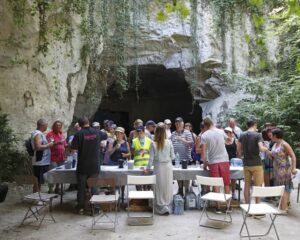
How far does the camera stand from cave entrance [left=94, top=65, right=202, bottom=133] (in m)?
18.5

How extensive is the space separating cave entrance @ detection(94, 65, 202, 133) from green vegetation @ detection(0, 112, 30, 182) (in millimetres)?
9130

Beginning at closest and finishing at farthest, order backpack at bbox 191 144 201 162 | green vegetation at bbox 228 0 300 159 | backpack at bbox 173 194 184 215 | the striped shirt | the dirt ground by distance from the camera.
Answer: the dirt ground → backpack at bbox 173 194 184 215 → the striped shirt → backpack at bbox 191 144 201 162 → green vegetation at bbox 228 0 300 159

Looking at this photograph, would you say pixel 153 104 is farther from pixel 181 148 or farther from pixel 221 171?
pixel 221 171

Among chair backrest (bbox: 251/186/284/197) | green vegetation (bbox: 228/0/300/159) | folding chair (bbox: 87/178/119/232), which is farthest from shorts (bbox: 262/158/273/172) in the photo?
green vegetation (bbox: 228/0/300/159)

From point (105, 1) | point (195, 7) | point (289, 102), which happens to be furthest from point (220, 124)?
point (105, 1)

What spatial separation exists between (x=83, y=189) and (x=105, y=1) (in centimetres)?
627

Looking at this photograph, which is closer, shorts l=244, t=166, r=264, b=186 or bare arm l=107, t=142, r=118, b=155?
shorts l=244, t=166, r=264, b=186

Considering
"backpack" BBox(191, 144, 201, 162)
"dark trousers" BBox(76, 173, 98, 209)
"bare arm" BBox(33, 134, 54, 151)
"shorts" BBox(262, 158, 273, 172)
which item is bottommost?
"dark trousers" BBox(76, 173, 98, 209)

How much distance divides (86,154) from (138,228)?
58.9 inches

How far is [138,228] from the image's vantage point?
5.44m

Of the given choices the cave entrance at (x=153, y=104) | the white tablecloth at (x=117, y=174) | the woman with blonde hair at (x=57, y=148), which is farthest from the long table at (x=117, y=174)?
the cave entrance at (x=153, y=104)

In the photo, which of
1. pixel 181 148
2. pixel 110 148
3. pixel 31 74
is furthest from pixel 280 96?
pixel 31 74

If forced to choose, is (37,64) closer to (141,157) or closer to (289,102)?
(141,157)

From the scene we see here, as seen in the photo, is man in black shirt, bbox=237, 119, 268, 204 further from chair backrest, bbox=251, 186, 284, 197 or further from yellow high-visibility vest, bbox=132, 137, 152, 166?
yellow high-visibility vest, bbox=132, 137, 152, 166
